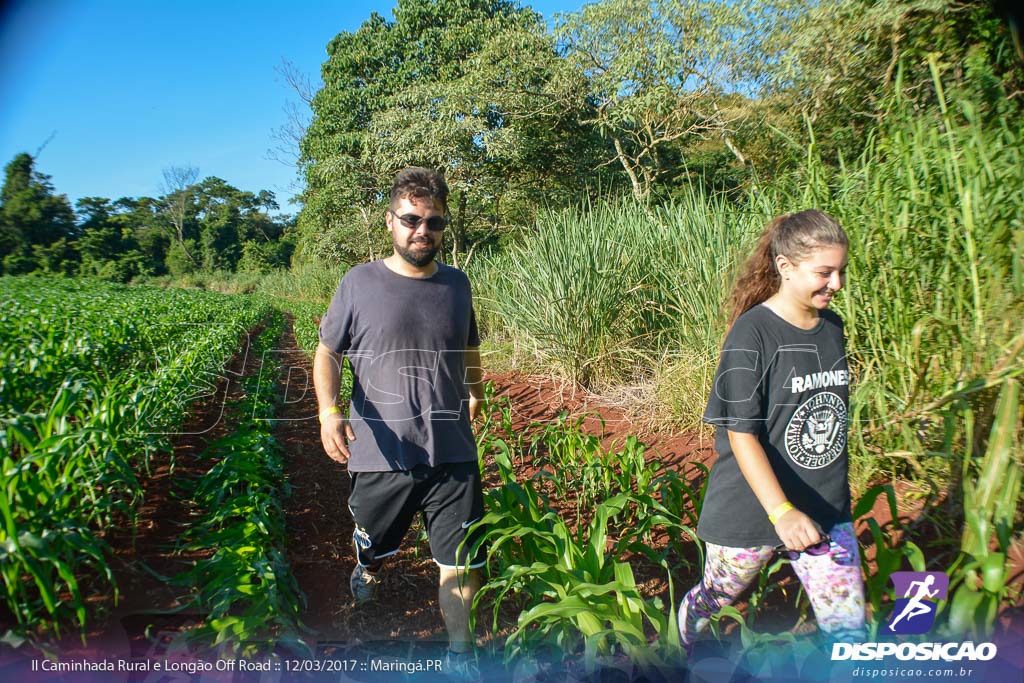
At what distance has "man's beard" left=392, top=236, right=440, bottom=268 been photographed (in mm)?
1983

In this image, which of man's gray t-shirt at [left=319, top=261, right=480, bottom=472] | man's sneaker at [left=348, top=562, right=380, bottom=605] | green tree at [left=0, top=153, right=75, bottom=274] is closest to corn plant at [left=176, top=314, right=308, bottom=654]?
man's sneaker at [left=348, top=562, right=380, bottom=605]

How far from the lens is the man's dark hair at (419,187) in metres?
1.99

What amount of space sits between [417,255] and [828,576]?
5.35 ft

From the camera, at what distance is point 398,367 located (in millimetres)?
1961

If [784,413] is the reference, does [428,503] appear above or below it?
below

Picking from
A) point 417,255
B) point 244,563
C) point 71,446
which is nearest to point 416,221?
point 417,255

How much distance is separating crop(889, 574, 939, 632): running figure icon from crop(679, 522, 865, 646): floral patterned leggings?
252 mm

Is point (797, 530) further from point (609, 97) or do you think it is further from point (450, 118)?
point (450, 118)

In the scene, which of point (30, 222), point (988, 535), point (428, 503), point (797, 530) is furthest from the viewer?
point (30, 222)

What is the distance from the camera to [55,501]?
2.01 metres

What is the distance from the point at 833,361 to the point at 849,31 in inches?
290

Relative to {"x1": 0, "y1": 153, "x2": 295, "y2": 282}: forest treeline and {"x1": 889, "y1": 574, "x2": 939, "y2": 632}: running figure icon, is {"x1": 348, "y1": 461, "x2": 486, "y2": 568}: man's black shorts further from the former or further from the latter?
{"x1": 0, "y1": 153, "x2": 295, "y2": 282}: forest treeline

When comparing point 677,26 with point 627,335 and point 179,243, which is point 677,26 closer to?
point 627,335

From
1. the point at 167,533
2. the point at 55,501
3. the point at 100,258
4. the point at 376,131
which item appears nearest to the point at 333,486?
the point at 167,533
